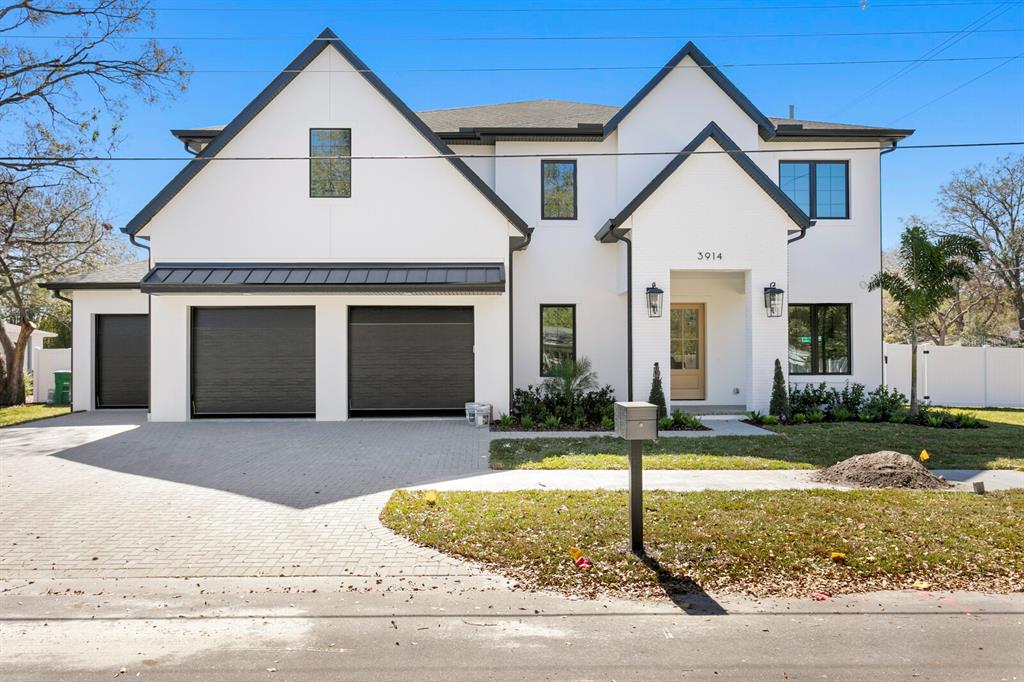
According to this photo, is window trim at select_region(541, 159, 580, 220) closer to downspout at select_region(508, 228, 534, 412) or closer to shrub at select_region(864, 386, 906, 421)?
downspout at select_region(508, 228, 534, 412)

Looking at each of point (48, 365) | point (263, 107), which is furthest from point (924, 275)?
point (48, 365)

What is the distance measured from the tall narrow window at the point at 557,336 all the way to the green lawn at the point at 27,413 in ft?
41.0

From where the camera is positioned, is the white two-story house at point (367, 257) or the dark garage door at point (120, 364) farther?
the dark garage door at point (120, 364)

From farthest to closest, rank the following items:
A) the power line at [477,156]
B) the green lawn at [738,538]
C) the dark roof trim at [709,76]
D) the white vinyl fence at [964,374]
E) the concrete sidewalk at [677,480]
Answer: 1. the white vinyl fence at [964,374]
2. the dark roof trim at [709,76]
3. the power line at [477,156]
4. the concrete sidewalk at [677,480]
5. the green lawn at [738,538]

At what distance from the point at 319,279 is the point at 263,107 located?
13.5ft

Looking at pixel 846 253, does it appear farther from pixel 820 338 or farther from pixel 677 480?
pixel 677 480

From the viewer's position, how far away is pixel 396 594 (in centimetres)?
477

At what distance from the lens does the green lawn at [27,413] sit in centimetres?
1506

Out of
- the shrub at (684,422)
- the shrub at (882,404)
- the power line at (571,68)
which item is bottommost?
the shrub at (684,422)

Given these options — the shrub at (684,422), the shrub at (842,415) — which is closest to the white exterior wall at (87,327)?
the shrub at (684,422)

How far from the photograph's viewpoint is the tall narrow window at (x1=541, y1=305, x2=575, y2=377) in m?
16.0

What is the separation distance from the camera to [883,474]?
8.10 m

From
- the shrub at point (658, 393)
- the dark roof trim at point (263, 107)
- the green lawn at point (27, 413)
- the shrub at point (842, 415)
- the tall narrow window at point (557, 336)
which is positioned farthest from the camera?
the tall narrow window at point (557, 336)

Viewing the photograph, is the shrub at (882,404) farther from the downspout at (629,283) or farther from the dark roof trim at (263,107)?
the dark roof trim at (263,107)
